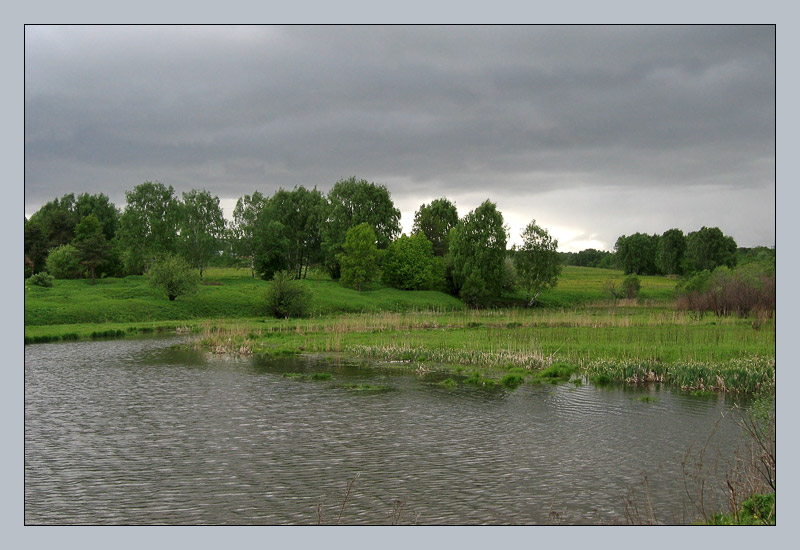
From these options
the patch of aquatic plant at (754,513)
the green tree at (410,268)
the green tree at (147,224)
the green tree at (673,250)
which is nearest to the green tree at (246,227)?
the green tree at (147,224)

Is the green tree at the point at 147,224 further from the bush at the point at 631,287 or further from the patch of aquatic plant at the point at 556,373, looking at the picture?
the patch of aquatic plant at the point at 556,373

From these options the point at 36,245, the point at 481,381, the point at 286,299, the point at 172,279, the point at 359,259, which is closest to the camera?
the point at 481,381

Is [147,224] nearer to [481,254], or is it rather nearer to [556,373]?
[481,254]

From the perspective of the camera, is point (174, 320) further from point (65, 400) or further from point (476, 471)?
point (476, 471)

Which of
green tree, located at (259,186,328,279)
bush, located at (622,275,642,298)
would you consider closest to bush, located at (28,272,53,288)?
green tree, located at (259,186,328,279)

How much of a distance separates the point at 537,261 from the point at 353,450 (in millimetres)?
80942

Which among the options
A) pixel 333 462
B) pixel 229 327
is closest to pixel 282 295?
pixel 229 327

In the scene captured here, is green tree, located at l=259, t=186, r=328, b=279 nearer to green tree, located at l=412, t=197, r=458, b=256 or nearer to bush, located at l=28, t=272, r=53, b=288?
green tree, located at l=412, t=197, r=458, b=256

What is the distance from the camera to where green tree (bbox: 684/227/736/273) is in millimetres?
122000

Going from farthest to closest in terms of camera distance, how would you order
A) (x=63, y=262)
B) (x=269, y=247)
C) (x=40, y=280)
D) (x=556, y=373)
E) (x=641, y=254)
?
(x=641, y=254)
(x=269, y=247)
(x=63, y=262)
(x=40, y=280)
(x=556, y=373)

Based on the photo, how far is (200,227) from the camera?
102 meters

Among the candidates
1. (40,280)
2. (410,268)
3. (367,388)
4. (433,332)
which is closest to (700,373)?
(367,388)

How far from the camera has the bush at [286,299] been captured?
2808 inches

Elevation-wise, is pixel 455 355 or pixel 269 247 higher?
pixel 269 247
